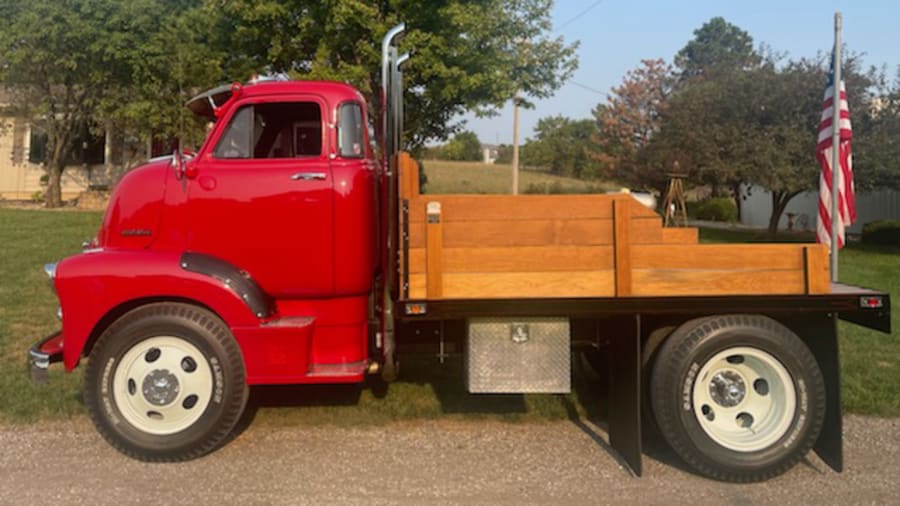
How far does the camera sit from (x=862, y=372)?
251 inches

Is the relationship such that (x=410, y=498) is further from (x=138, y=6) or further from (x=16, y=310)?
(x=138, y=6)

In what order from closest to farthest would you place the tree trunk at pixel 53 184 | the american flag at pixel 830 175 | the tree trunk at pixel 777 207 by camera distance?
1. the american flag at pixel 830 175
2. the tree trunk at pixel 777 207
3. the tree trunk at pixel 53 184

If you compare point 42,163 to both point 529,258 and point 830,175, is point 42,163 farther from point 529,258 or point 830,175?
point 529,258

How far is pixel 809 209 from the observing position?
28766 mm

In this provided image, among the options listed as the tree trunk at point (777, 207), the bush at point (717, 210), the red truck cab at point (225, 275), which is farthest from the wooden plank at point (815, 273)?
the bush at point (717, 210)

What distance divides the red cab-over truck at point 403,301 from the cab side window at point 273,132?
2cm

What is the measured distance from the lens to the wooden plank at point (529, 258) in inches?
159

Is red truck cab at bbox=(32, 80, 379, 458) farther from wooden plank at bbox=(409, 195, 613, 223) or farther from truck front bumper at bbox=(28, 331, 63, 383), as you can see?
wooden plank at bbox=(409, 195, 613, 223)

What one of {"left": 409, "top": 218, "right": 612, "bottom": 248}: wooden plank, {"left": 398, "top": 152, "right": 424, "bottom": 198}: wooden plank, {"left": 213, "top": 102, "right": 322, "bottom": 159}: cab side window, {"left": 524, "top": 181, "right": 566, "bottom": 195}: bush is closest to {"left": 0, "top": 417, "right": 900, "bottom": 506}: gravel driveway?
{"left": 409, "top": 218, "right": 612, "bottom": 248}: wooden plank

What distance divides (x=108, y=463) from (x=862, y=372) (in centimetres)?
625

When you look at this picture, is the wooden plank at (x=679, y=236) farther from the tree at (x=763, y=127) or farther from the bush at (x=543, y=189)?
the tree at (x=763, y=127)

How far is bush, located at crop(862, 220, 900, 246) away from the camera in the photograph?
19.9 meters

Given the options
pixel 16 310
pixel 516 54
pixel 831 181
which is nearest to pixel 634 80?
pixel 516 54

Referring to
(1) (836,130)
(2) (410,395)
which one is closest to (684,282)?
(2) (410,395)
